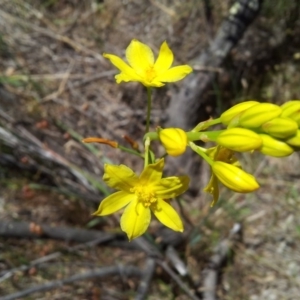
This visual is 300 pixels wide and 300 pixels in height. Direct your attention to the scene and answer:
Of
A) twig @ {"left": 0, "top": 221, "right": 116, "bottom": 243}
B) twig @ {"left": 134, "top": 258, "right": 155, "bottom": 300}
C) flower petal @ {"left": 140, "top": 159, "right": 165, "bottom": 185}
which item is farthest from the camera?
twig @ {"left": 0, "top": 221, "right": 116, "bottom": 243}

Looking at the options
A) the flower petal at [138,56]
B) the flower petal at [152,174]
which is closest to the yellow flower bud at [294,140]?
the flower petal at [152,174]

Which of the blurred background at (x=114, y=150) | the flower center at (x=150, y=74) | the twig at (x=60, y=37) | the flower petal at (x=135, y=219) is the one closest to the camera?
the flower petal at (x=135, y=219)

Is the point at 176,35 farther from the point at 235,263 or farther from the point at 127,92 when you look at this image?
the point at 235,263

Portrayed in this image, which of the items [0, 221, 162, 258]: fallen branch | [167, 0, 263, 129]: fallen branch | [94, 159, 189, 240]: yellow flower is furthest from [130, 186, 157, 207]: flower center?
[167, 0, 263, 129]: fallen branch

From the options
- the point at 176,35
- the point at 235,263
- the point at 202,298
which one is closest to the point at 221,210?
the point at 235,263

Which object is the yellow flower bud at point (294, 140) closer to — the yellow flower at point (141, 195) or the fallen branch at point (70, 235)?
the yellow flower at point (141, 195)

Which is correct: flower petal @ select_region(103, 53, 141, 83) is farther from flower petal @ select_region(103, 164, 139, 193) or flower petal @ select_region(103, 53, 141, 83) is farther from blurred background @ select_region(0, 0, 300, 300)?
blurred background @ select_region(0, 0, 300, 300)

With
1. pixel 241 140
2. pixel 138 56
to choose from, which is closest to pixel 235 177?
pixel 241 140
